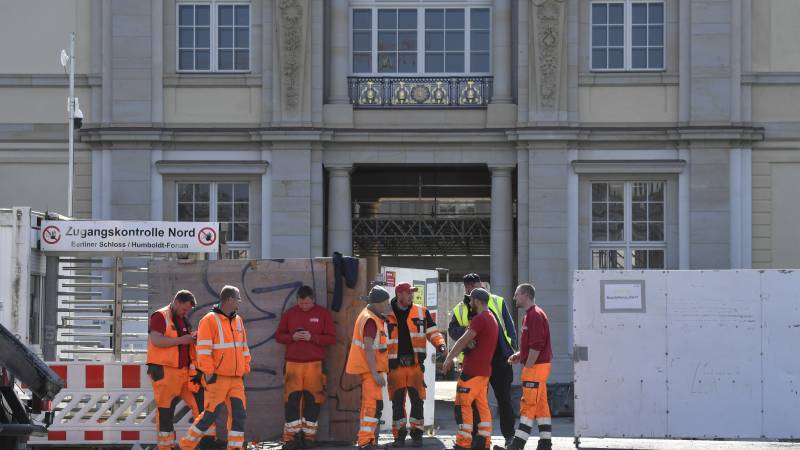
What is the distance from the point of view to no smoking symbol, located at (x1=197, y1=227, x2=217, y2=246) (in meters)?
17.6

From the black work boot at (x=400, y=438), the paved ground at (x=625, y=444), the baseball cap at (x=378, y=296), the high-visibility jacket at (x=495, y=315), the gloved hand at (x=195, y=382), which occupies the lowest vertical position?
the paved ground at (x=625, y=444)

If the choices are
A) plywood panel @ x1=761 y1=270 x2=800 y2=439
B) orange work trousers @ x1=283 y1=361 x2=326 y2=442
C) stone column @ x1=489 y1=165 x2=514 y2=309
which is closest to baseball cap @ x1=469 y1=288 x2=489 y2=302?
orange work trousers @ x1=283 y1=361 x2=326 y2=442

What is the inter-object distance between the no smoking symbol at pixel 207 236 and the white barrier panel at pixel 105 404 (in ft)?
6.72

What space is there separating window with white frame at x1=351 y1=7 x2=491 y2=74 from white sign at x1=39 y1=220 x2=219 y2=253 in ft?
38.3

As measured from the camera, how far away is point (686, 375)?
16219 mm

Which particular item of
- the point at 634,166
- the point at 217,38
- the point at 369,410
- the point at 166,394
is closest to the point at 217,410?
the point at 166,394

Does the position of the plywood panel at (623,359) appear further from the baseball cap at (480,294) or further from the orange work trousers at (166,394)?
the orange work trousers at (166,394)

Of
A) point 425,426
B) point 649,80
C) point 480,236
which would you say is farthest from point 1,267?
point 480,236

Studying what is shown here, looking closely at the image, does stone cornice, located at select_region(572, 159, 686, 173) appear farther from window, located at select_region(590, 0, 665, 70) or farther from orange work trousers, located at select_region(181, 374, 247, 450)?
orange work trousers, located at select_region(181, 374, 247, 450)

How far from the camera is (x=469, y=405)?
15.5 metres

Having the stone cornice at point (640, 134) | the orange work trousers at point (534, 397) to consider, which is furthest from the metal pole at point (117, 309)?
the stone cornice at point (640, 134)

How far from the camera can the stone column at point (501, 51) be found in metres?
28.4

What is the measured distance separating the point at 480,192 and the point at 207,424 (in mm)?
17931

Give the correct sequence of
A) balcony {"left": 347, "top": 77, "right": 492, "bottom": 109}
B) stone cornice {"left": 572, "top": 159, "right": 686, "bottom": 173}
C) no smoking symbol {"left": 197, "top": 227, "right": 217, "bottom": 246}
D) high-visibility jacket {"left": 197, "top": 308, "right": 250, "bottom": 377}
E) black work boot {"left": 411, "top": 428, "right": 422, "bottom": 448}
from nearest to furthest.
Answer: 1. high-visibility jacket {"left": 197, "top": 308, "right": 250, "bottom": 377}
2. black work boot {"left": 411, "top": 428, "right": 422, "bottom": 448}
3. no smoking symbol {"left": 197, "top": 227, "right": 217, "bottom": 246}
4. stone cornice {"left": 572, "top": 159, "right": 686, "bottom": 173}
5. balcony {"left": 347, "top": 77, "right": 492, "bottom": 109}
